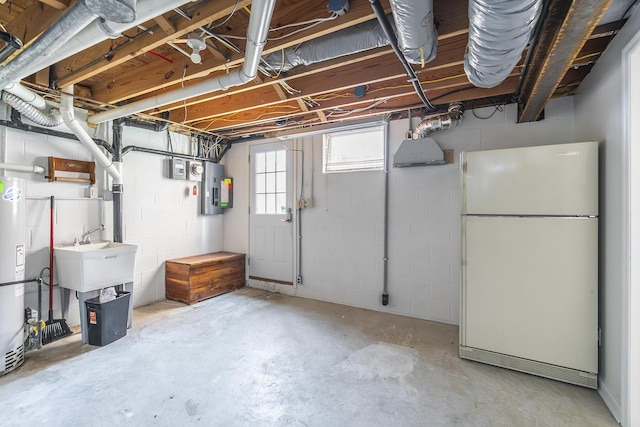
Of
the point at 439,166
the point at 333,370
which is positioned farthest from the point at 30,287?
the point at 439,166

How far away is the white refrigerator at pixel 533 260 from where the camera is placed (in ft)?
6.89

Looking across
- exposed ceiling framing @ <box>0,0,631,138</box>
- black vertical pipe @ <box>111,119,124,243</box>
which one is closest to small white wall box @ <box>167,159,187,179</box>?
exposed ceiling framing @ <box>0,0,631,138</box>

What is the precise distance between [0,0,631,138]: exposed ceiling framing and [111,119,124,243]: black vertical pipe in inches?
11.4

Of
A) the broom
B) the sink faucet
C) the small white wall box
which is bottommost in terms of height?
the broom

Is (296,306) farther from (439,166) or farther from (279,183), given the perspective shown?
(439,166)

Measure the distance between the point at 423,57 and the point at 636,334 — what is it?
6.56 feet

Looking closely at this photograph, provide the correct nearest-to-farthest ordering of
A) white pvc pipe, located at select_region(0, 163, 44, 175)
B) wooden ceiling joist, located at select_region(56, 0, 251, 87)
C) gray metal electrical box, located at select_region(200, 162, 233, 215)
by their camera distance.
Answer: wooden ceiling joist, located at select_region(56, 0, 251, 87) < white pvc pipe, located at select_region(0, 163, 44, 175) < gray metal electrical box, located at select_region(200, 162, 233, 215)

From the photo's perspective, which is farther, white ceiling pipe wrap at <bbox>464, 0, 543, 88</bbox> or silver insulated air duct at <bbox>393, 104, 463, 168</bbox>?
silver insulated air duct at <bbox>393, 104, 463, 168</bbox>

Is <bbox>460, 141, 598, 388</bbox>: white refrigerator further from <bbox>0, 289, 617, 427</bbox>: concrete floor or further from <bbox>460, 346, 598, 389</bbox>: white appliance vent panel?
<bbox>0, 289, 617, 427</bbox>: concrete floor

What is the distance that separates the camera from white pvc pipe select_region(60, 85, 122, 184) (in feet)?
8.60

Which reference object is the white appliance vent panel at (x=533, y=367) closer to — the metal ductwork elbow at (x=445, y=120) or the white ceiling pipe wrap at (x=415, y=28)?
the metal ductwork elbow at (x=445, y=120)

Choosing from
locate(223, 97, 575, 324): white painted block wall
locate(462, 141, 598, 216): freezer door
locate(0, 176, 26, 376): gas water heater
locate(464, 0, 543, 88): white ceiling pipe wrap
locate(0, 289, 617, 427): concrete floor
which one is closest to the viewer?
locate(464, 0, 543, 88): white ceiling pipe wrap

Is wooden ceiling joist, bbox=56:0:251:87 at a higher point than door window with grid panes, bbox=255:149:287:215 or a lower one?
higher

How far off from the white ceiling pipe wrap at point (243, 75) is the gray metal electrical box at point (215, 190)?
1548 mm
